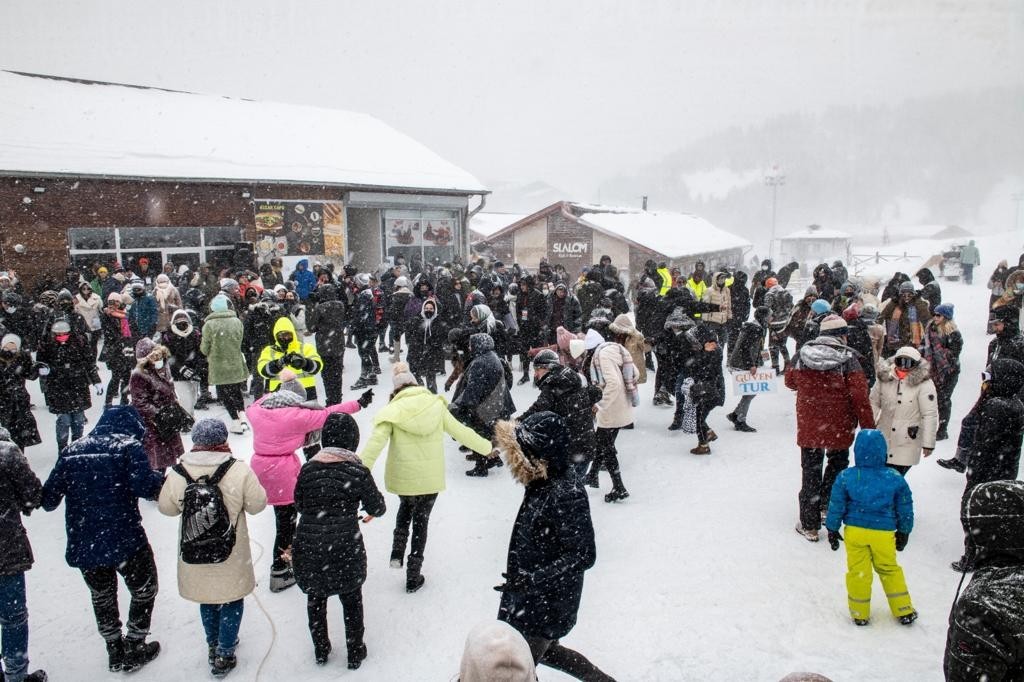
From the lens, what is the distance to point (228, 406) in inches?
328

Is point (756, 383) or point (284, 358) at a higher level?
point (284, 358)

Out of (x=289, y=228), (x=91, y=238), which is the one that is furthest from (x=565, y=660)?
(x=289, y=228)

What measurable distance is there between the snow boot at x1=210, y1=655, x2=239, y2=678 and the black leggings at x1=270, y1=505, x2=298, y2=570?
836mm

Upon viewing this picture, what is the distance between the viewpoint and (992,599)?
2.22 m

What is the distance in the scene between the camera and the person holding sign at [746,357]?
26.7ft

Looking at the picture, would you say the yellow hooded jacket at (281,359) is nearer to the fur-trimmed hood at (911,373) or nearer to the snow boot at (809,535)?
the snow boot at (809,535)

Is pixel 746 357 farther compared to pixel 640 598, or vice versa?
pixel 746 357

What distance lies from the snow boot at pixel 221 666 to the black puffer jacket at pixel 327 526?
750 mm

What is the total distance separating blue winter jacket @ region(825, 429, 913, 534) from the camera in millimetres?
4211

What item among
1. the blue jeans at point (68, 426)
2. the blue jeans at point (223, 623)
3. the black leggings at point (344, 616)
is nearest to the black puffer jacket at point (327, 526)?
the black leggings at point (344, 616)

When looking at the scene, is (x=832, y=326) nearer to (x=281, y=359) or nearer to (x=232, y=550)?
(x=281, y=359)

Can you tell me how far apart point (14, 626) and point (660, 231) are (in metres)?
32.8

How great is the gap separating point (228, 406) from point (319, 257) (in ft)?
36.8

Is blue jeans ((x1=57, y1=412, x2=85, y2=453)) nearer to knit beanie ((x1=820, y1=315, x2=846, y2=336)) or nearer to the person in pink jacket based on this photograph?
the person in pink jacket
